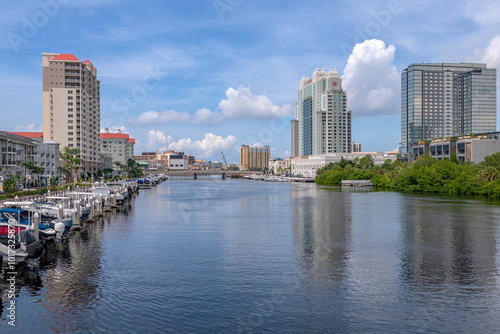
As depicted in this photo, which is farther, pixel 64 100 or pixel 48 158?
pixel 64 100

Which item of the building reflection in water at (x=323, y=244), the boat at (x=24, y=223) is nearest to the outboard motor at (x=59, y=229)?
the boat at (x=24, y=223)

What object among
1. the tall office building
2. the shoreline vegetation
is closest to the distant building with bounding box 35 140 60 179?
the tall office building

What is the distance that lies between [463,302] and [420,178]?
364 feet

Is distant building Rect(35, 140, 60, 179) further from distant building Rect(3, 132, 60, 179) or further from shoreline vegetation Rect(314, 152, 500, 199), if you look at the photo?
shoreline vegetation Rect(314, 152, 500, 199)

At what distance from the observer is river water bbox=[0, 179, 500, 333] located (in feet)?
73.8

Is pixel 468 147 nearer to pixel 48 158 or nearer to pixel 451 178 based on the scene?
pixel 451 178

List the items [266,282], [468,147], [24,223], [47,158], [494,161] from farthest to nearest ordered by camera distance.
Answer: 1. [468,147]
2. [47,158]
3. [494,161]
4. [24,223]
5. [266,282]

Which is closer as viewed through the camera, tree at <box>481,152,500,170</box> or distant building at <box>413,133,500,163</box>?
tree at <box>481,152,500,170</box>

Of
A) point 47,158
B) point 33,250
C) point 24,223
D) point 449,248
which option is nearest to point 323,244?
point 449,248

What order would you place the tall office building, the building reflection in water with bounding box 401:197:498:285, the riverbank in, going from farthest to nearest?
the tall office building → the riverbank → the building reflection in water with bounding box 401:197:498:285

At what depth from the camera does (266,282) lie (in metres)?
29.1

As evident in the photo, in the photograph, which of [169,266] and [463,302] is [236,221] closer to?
[169,266]

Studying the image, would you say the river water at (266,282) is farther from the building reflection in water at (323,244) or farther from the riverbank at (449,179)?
the riverbank at (449,179)

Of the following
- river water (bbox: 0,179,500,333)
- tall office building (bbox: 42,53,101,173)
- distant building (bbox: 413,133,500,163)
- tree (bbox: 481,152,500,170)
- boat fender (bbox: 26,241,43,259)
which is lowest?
river water (bbox: 0,179,500,333)
